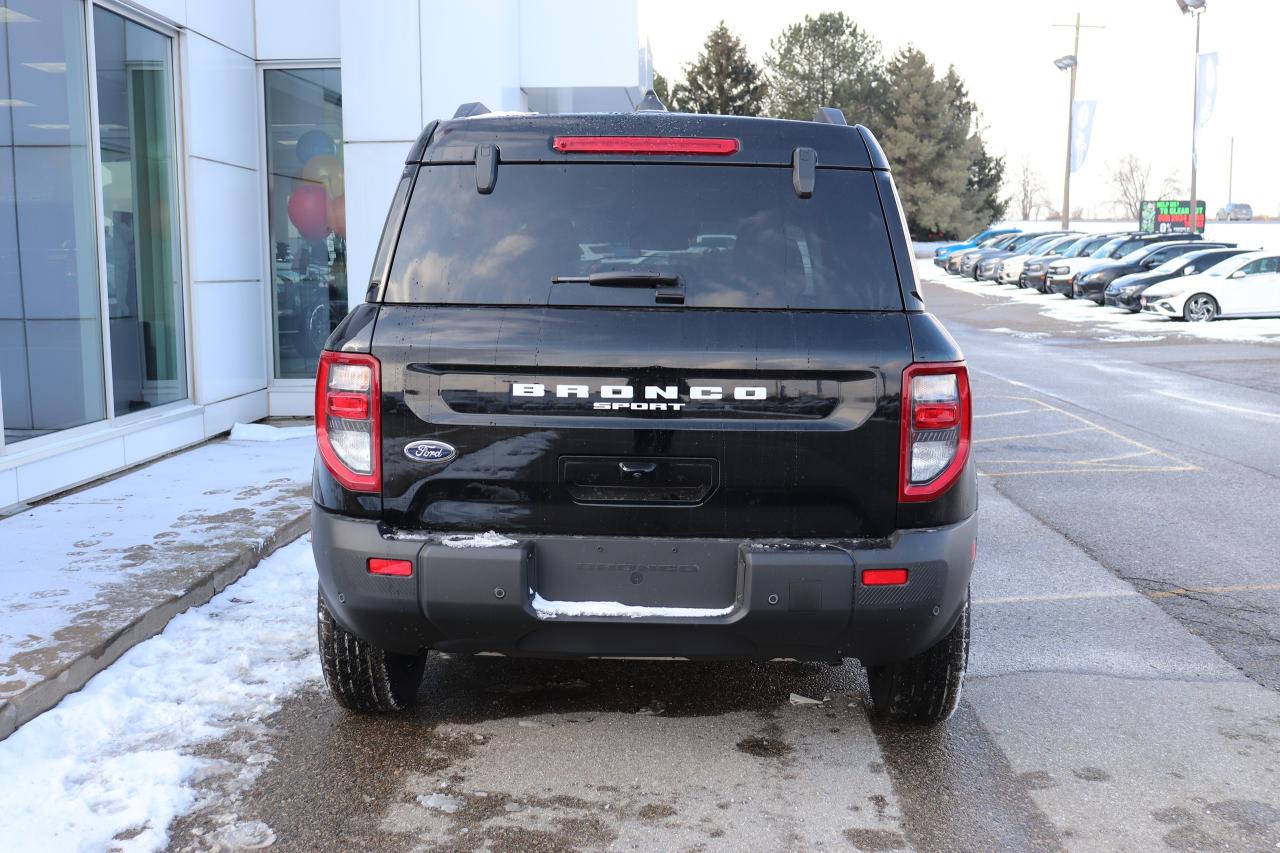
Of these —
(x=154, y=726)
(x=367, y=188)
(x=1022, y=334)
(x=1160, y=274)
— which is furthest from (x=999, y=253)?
(x=154, y=726)

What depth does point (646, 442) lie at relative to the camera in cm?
361

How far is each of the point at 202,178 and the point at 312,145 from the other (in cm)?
184

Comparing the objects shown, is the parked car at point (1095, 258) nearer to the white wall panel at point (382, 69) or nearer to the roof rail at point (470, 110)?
the white wall panel at point (382, 69)

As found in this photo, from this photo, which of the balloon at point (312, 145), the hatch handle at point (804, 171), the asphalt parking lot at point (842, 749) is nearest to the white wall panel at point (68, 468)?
the asphalt parking lot at point (842, 749)

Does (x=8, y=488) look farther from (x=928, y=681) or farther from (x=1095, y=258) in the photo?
(x=1095, y=258)

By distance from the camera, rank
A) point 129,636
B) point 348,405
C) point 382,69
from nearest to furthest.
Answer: point 348,405, point 129,636, point 382,69

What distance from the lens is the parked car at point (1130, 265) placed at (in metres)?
34.2

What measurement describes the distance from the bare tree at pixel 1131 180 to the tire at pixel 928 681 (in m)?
141

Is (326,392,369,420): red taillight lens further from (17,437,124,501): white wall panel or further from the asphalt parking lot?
(17,437,124,501): white wall panel

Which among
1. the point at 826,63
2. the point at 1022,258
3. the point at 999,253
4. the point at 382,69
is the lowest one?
the point at 1022,258

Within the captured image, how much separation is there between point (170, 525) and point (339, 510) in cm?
372

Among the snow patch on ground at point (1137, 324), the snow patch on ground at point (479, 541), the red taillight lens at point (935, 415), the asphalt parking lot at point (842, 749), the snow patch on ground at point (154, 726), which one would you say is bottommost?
the asphalt parking lot at point (842, 749)

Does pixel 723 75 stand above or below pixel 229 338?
above

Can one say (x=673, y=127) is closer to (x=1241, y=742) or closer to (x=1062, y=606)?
(x=1241, y=742)
